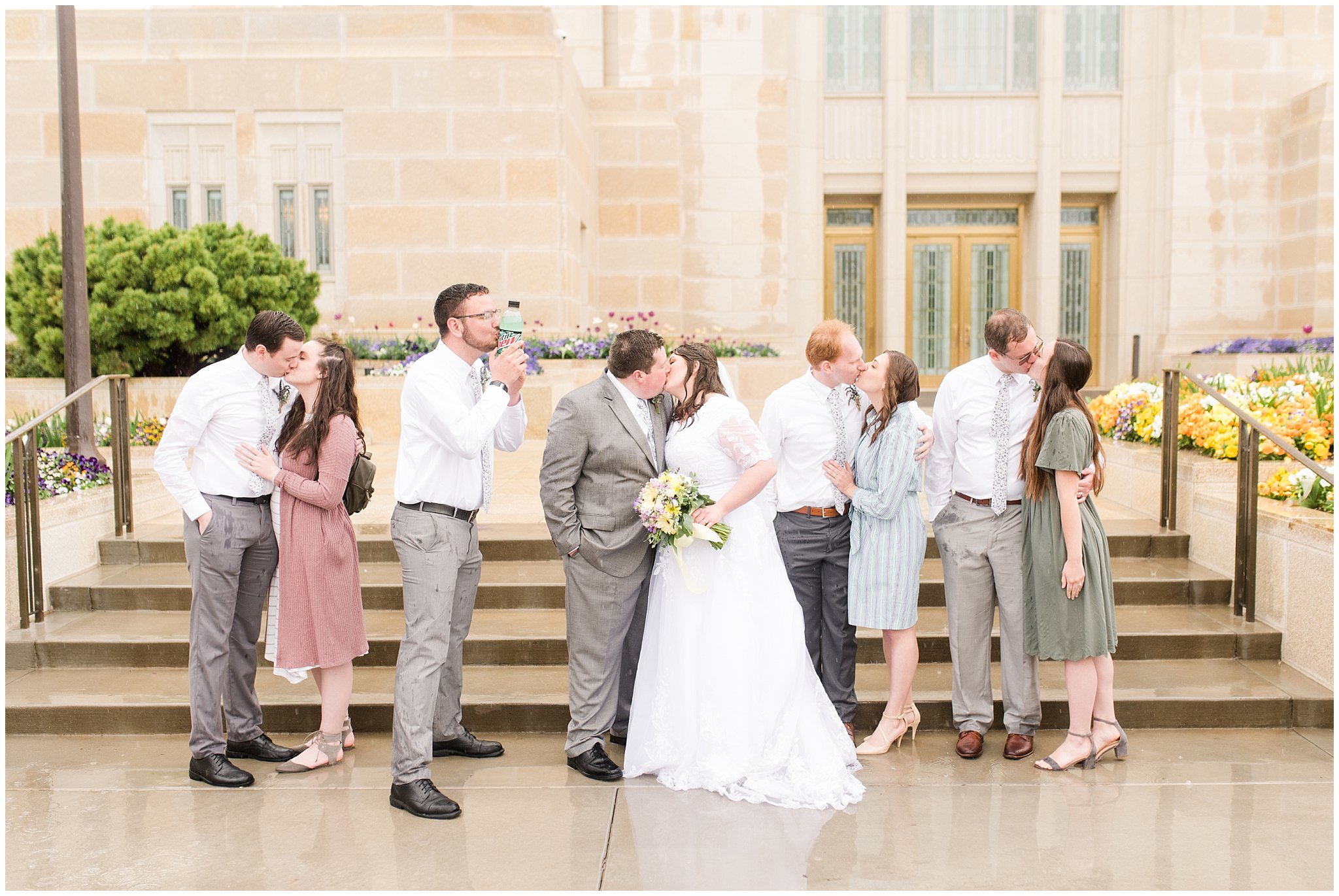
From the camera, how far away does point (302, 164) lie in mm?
14102

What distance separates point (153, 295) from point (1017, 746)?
912 centimetres

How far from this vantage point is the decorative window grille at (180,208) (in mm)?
14281

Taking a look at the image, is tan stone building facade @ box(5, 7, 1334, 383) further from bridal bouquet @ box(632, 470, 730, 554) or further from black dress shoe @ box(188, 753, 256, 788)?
black dress shoe @ box(188, 753, 256, 788)

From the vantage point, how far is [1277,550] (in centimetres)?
624

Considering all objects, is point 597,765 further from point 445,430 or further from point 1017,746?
point 1017,746

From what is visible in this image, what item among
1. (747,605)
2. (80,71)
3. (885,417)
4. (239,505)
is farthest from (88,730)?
(80,71)

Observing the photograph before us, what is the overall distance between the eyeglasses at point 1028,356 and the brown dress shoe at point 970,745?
171 centimetres

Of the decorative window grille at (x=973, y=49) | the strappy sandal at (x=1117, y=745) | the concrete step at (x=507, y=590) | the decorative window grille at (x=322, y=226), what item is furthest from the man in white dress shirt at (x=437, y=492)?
the decorative window grille at (x=973, y=49)

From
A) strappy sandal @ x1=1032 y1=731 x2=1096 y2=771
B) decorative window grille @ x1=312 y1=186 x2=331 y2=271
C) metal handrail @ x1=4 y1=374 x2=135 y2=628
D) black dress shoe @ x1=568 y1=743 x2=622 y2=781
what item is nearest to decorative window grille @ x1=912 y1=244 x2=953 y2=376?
decorative window grille @ x1=312 y1=186 x2=331 y2=271

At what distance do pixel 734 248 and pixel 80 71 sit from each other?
9424 millimetres

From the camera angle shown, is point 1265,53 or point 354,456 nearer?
point 354,456

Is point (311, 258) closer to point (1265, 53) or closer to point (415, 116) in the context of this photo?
point (415, 116)

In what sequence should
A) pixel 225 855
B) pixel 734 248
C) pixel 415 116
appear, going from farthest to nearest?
pixel 734 248 < pixel 415 116 < pixel 225 855

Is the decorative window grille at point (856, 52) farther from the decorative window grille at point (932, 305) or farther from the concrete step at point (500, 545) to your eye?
the concrete step at point (500, 545)
